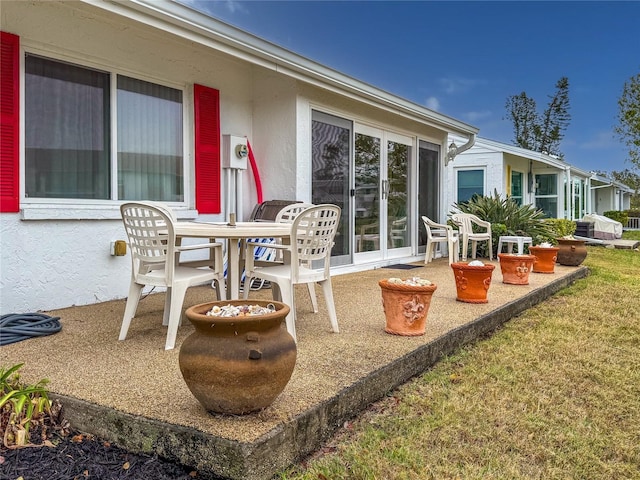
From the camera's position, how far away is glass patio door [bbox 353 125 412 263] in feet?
21.5

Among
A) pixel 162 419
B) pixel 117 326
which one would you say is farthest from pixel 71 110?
pixel 162 419

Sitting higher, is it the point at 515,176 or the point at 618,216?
the point at 515,176

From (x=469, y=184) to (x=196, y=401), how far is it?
472 inches

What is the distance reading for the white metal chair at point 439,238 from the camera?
716cm

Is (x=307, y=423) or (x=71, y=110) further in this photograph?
(x=71, y=110)

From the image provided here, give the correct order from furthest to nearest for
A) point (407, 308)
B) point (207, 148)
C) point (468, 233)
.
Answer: point (468, 233) < point (207, 148) < point (407, 308)

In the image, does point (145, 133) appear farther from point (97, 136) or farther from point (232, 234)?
point (232, 234)

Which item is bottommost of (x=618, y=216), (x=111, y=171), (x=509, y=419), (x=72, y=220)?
(x=509, y=419)

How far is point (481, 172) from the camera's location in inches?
506

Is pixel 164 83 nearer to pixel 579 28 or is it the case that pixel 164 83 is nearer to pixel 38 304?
pixel 38 304

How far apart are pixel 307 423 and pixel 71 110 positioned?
11.1ft

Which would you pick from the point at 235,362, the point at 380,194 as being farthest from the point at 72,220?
the point at 380,194

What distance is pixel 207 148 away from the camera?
513 cm

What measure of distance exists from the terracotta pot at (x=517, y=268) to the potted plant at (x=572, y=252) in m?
2.26
